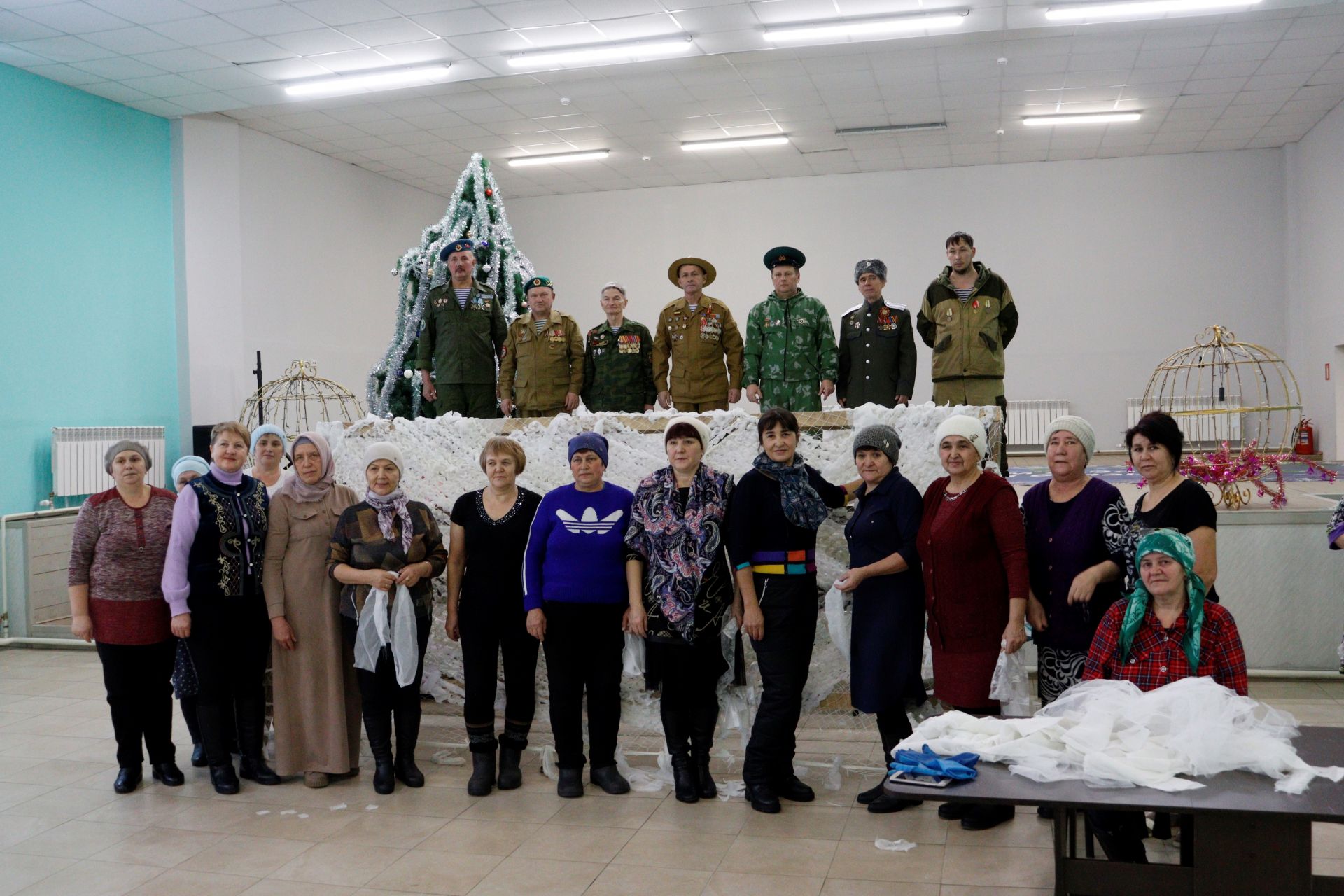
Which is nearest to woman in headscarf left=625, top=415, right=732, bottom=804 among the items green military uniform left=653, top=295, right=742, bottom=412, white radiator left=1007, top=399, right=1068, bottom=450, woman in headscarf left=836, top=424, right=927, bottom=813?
woman in headscarf left=836, top=424, right=927, bottom=813

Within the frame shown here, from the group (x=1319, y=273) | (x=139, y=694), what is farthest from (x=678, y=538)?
(x=1319, y=273)

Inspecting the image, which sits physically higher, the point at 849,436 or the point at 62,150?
the point at 62,150

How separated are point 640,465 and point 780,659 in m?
1.20

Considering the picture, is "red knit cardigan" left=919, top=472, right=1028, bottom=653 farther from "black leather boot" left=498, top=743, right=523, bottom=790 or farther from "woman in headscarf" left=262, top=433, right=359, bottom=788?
"woman in headscarf" left=262, top=433, right=359, bottom=788

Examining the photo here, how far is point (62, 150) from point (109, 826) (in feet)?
23.5

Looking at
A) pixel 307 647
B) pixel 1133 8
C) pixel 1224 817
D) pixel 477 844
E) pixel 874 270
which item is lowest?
pixel 477 844

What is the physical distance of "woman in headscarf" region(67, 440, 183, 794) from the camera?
4.45 metres

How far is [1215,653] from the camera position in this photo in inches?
121

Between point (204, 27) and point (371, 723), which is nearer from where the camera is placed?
point (371, 723)

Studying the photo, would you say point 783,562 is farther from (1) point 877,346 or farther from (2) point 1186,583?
(1) point 877,346

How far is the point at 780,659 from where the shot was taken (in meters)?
4.04

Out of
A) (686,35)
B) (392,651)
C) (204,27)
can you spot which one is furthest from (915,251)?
(392,651)

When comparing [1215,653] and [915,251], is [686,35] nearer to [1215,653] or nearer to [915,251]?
[915,251]

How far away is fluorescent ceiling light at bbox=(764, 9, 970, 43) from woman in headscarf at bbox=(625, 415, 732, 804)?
18.0ft
